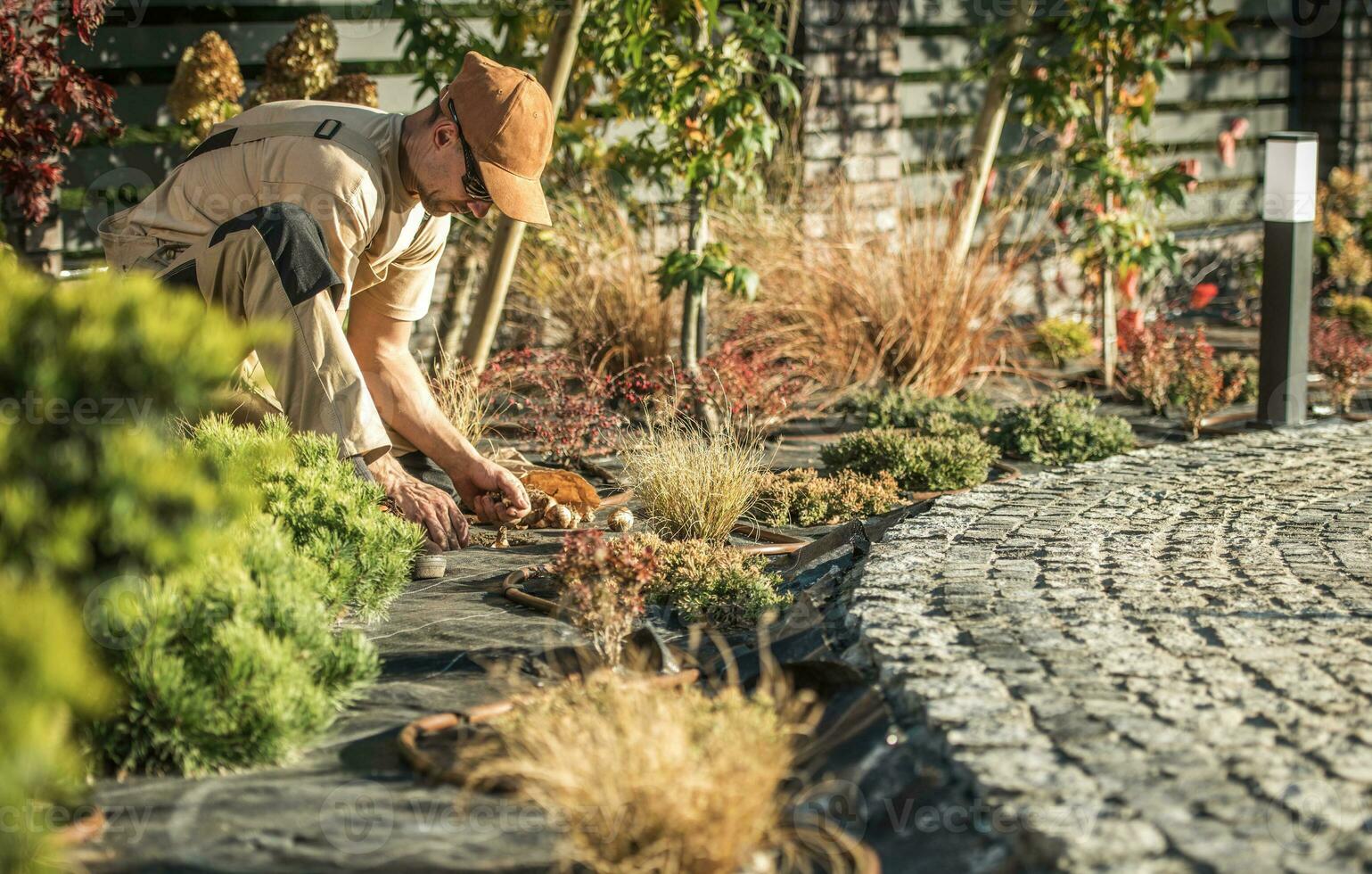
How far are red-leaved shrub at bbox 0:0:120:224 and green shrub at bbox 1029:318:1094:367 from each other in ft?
15.8

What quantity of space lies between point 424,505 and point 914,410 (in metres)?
2.58

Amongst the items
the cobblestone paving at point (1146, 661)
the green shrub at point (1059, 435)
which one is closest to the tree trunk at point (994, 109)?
the green shrub at point (1059, 435)

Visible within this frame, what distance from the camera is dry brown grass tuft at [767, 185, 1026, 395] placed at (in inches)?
262

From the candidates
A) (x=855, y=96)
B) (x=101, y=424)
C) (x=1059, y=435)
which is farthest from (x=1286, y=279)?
(x=101, y=424)

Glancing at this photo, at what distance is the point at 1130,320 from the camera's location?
7.28m

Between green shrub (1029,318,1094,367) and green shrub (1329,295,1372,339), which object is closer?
green shrub (1029,318,1094,367)

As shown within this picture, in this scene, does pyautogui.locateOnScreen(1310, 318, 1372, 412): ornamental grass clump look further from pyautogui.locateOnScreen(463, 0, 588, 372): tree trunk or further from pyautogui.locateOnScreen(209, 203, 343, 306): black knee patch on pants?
pyautogui.locateOnScreen(209, 203, 343, 306): black knee patch on pants

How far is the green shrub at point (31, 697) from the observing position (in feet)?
5.98

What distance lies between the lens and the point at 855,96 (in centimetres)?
852

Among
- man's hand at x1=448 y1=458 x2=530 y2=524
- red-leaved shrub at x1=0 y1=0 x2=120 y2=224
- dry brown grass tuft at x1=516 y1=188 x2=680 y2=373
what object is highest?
red-leaved shrub at x1=0 y1=0 x2=120 y2=224

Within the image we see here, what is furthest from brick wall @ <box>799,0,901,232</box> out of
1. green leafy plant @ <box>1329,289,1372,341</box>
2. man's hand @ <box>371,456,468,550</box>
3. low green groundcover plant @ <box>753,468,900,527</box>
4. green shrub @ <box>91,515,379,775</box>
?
green shrub @ <box>91,515,379,775</box>

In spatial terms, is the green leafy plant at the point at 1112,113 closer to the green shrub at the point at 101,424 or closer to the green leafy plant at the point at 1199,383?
the green leafy plant at the point at 1199,383

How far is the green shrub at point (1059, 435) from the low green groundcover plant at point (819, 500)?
3.08 ft

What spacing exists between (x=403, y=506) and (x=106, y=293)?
5.14ft
